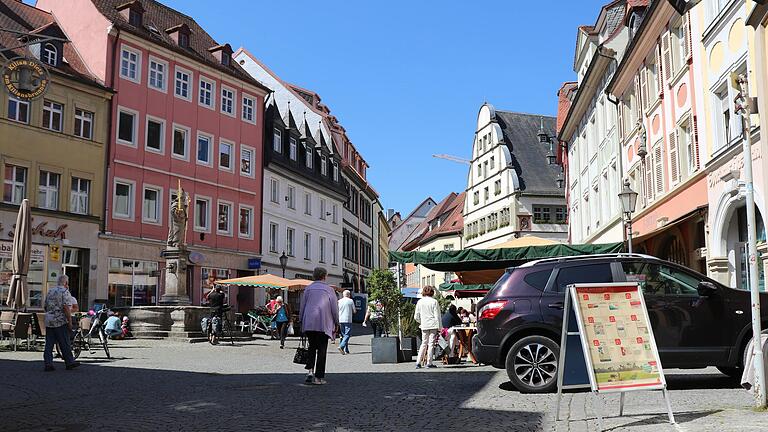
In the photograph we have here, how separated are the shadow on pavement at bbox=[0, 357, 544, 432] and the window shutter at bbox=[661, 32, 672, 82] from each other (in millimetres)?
12471

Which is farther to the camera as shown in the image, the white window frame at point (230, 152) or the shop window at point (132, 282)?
the white window frame at point (230, 152)

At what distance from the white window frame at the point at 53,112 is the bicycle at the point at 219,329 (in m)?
10.5

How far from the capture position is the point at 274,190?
45.5 metres

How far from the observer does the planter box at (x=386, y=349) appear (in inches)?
680

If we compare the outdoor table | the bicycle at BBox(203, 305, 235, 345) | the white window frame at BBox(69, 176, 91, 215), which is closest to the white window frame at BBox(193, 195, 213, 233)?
the white window frame at BBox(69, 176, 91, 215)

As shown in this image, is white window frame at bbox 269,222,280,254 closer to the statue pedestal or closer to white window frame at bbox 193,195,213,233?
white window frame at bbox 193,195,213,233

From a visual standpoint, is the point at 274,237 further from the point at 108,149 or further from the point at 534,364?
the point at 534,364

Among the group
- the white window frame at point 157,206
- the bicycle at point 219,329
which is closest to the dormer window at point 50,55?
the white window frame at point 157,206

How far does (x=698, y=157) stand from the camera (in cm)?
2080

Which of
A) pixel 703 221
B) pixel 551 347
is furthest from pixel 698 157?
pixel 551 347

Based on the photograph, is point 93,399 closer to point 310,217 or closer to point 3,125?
point 3,125

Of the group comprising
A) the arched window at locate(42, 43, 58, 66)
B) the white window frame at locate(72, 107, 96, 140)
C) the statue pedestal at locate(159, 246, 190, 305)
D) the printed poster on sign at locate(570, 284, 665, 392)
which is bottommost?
the printed poster on sign at locate(570, 284, 665, 392)

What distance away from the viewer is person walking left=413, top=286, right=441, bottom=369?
15.6 meters

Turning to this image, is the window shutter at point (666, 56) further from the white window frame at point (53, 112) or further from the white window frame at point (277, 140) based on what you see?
the white window frame at point (277, 140)
